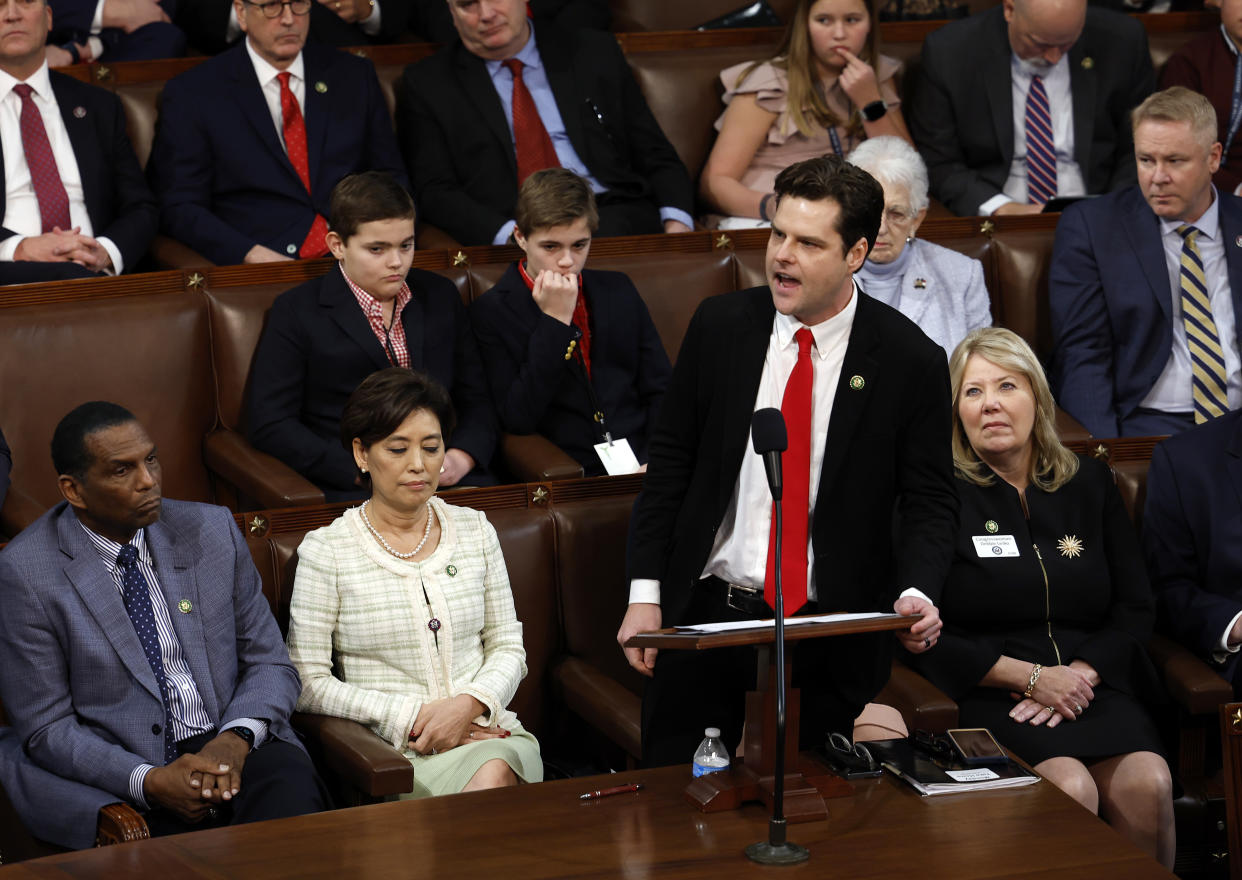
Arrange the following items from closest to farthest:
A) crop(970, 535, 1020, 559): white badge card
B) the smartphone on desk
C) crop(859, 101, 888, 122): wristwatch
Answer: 1. the smartphone on desk
2. crop(970, 535, 1020, 559): white badge card
3. crop(859, 101, 888, 122): wristwatch

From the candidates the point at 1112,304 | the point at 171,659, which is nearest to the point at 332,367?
the point at 171,659

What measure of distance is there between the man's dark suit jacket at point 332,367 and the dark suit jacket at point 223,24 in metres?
1.16

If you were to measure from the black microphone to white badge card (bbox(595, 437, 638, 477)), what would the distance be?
130 centimetres

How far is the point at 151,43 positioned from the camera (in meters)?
4.09

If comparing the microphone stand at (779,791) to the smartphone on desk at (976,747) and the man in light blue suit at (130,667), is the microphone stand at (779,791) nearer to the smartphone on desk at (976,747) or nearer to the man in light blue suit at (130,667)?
the smartphone on desk at (976,747)

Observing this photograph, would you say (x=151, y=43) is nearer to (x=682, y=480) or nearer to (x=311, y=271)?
(x=311, y=271)

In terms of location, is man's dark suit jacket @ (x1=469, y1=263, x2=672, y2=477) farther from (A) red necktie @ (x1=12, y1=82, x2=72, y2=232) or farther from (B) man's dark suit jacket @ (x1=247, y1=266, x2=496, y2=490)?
(A) red necktie @ (x1=12, y1=82, x2=72, y2=232)

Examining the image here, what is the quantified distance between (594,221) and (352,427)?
91 centimetres

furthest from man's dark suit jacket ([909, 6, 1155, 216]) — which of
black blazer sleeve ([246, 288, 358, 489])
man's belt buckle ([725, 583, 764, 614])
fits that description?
man's belt buckle ([725, 583, 764, 614])

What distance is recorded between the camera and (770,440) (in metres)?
1.82

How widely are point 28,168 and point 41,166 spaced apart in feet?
0.09

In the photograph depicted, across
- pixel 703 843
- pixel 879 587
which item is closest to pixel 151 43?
pixel 879 587

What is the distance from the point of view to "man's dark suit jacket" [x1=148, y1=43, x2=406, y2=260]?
3.65 metres

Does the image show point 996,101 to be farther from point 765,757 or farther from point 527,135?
point 765,757
